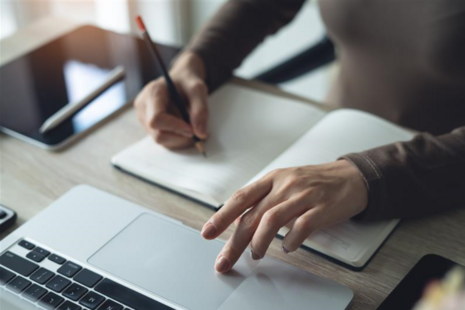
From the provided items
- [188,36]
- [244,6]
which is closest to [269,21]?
[244,6]

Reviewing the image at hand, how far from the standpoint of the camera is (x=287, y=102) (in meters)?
1.00

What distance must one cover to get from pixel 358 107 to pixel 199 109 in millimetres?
441

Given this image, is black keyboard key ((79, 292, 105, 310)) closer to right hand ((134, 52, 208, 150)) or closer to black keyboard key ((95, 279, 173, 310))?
black keyboard key ((95, 279, 173, 310))

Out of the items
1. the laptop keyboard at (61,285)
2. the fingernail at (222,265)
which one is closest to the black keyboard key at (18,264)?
the laptop keyboard at (61,285)

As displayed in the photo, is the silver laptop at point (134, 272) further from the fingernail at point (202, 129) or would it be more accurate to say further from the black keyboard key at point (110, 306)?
the fingernail at point (202, 129)

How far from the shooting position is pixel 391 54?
42.7 inches

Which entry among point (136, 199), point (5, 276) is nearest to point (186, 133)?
point (136, 199)

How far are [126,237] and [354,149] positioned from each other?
14.0 inches

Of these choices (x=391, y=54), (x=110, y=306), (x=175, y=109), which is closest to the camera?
(x=110, y=306)

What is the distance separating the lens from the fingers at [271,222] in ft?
2.15

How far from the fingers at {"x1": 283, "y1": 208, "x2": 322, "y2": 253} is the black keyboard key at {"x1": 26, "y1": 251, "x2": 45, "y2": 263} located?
0.29 m

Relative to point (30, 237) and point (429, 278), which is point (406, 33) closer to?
point (429, 278)

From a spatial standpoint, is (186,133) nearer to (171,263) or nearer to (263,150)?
(263,150)

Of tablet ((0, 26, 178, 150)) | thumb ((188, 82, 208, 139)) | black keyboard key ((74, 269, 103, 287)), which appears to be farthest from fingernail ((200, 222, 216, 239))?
tablet ((0, 26, 178, 150))
